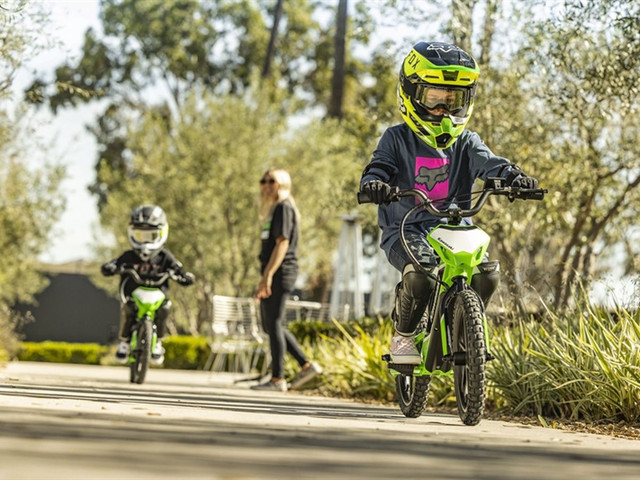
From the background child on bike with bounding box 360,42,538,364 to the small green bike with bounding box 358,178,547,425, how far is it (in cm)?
15

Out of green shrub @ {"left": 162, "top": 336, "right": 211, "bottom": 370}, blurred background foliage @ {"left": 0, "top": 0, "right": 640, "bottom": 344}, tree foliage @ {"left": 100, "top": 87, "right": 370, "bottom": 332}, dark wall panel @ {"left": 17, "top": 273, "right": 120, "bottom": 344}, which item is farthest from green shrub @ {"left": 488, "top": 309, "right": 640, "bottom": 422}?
dark wall panel @ {"left": 17, "top": 273, "right": 120, "bottom": 344}

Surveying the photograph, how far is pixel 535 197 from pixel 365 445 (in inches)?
94.1

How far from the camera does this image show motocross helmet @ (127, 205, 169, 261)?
11.1 meters

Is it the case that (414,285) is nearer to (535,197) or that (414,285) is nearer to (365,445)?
(535,197)

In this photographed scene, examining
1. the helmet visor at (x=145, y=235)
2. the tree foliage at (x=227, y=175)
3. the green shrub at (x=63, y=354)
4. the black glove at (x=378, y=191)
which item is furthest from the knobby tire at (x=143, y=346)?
the green shrub at (x=63, y=354)

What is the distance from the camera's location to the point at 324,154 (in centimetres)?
2798

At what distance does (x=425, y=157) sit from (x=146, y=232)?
17.0 feet

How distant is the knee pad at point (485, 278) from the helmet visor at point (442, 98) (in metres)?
1.02

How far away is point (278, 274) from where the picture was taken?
10195mm

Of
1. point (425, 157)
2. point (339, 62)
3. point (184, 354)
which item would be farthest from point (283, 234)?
point (339, 62)

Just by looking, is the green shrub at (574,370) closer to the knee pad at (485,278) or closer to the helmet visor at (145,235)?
the knee pad at (485,278)

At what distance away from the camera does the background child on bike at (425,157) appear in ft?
20.6

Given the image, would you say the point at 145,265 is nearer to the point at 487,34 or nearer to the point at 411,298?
the point at 487,34

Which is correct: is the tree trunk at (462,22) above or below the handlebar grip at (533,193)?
above
